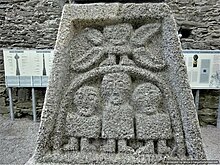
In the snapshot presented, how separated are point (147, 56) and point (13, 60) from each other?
7.78 ft

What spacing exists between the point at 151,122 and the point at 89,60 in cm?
36

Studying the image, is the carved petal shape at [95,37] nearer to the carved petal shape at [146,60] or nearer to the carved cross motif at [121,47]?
the carved cross motif at [121,47]

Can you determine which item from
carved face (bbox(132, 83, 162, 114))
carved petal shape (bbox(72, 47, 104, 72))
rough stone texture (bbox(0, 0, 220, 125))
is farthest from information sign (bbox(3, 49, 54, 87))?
carved face (bbox(132, 83, 162, 114))

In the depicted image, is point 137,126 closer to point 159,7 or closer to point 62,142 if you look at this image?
point 62,142

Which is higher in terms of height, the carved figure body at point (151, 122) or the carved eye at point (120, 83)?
the carved eye at point (120, 83)

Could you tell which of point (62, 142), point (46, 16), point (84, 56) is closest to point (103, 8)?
point (84, 56)

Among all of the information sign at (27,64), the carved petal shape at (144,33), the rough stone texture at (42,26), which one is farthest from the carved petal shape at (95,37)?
the rough stone texture at (42,26)

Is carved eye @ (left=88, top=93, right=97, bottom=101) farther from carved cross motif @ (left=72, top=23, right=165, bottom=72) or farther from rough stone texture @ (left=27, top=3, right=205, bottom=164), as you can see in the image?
carved cross motif @ (left=72, top=23, right=165, bottom=72)

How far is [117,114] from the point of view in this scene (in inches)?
41.3

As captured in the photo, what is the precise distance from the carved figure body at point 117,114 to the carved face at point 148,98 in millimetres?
47

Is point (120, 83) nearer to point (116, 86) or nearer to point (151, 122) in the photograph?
point (116, 86)

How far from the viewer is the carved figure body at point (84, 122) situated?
3.43ft

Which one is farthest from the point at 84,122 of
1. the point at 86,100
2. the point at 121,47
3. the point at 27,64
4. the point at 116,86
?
the point at 27,64

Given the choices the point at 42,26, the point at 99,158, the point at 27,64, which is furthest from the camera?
the point at 42,26
